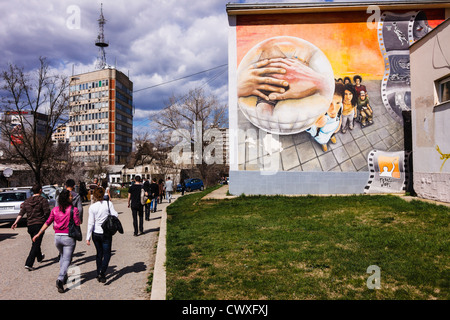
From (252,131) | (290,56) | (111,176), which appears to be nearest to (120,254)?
(252,131)

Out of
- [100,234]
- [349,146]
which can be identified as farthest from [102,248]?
[349,146]

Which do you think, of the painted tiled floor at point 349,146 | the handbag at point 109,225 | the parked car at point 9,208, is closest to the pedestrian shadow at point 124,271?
the handbag at point 109,225

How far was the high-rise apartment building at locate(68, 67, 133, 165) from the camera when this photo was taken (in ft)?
292

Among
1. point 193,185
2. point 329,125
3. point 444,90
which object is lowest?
point 193,185

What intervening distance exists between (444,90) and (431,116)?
101 centimetres

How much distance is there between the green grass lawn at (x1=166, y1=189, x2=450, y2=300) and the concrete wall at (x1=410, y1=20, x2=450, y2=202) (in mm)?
1700

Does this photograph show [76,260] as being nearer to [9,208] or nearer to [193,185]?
[9,208]

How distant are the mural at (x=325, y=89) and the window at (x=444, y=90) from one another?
4.38 meters

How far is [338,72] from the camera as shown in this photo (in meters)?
16.8

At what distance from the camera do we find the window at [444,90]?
1175cm

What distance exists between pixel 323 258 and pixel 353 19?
15.0 metres

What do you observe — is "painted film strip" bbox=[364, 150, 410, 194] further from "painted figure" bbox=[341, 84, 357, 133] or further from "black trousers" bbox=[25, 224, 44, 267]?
"black trousers" bbox=[25, 224, 44, 267]

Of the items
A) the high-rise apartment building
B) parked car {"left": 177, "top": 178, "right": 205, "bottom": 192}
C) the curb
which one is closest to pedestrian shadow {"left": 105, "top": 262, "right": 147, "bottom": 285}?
the curb

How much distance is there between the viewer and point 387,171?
645 inches
